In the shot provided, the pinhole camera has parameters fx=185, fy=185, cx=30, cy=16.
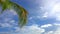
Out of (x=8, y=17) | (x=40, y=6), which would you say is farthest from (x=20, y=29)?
(x=40, y=6)

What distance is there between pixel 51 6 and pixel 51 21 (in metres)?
0.27

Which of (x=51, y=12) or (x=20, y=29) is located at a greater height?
(x=51, y=12)

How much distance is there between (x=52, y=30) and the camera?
3238 millimetres

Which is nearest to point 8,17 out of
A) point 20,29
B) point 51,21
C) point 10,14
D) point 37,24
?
point 10,14

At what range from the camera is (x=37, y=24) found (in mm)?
3234

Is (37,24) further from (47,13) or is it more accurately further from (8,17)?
(8,17)

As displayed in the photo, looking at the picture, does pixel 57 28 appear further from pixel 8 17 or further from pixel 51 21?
pixel 8 17

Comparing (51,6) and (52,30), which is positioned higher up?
(51,6)

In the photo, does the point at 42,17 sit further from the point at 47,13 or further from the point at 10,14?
the point at 10,14

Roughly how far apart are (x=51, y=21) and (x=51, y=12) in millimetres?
158

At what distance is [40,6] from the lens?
3252 mm

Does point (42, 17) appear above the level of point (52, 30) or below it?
above

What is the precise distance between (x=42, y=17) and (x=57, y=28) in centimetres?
32

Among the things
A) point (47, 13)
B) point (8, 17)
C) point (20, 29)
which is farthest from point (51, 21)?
point (8, 17)
